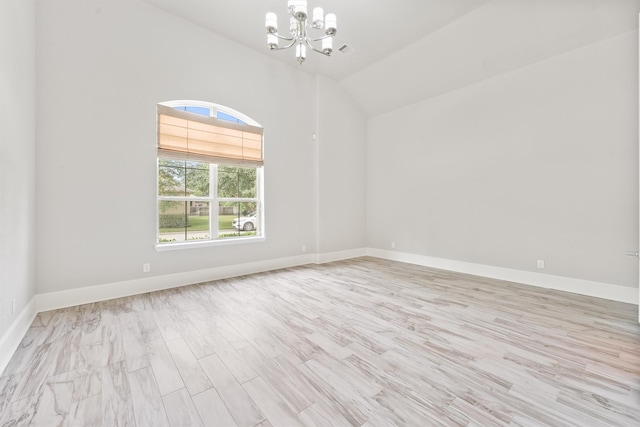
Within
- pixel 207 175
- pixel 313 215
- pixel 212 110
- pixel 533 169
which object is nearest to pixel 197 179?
pixel 207 175

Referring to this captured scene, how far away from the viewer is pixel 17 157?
229cm

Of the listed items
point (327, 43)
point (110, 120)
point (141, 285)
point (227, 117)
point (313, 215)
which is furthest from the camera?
point (313, 215)

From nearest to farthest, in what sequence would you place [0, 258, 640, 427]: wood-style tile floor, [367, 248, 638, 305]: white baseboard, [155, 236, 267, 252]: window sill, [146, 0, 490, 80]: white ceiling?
[0, 258, 640, 427]: wood-style tile floor, [367, 248, 638, 305]: white baseboard, [146, 0, 490, 80]: white ceiling, [155, 236, 267, 252]: window sill

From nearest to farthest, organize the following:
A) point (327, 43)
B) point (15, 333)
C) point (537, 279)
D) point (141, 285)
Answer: point (15, 333), point (327, 43), point (141, 285), point (537, 279)

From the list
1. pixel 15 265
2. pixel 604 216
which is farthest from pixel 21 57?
pixel 604 216

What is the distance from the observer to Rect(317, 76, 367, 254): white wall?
5.40 meters

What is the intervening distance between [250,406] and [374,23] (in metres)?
4.65

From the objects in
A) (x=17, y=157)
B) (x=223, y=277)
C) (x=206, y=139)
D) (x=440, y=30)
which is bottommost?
(x=223, y=277)

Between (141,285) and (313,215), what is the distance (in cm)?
306

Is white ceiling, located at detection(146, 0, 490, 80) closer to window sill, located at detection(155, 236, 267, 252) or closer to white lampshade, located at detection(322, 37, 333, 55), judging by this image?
white lampshade, located at detection(322, 37, 333, 55)

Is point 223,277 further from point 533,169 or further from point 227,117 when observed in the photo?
point 533,169

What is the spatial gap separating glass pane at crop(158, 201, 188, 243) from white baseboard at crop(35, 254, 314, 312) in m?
0.55

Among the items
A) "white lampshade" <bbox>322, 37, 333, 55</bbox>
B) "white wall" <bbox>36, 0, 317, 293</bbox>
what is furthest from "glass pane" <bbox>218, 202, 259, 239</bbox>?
"white lampshade" <bbox>322, 37, 333, 55</bbox>

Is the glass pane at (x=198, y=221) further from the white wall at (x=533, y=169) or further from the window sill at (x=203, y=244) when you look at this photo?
the white wall at (x=533, y=169)
